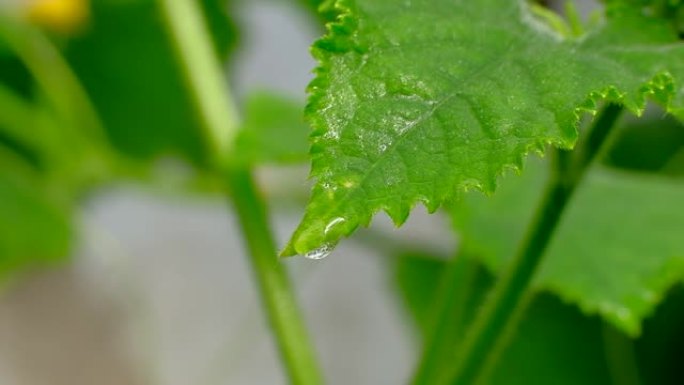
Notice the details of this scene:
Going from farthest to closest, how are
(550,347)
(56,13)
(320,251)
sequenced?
(56,13) → (550,347) → (320,251)

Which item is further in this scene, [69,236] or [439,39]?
[69,236]

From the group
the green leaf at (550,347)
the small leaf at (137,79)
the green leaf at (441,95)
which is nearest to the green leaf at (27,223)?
the small leaf at (137,79)

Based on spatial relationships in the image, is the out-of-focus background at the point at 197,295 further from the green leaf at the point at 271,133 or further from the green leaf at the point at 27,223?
the green leaf at the point at 271,133

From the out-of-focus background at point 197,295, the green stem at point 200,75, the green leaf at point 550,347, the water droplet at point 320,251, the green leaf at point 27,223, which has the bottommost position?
the out-of-focus background at point 197,295

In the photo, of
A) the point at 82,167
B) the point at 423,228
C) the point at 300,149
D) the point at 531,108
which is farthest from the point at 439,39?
the point at 423,228

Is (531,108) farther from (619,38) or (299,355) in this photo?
(299,355)

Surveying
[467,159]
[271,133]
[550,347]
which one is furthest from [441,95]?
[550,347]

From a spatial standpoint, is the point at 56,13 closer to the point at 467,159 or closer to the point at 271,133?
the point at 271,133
